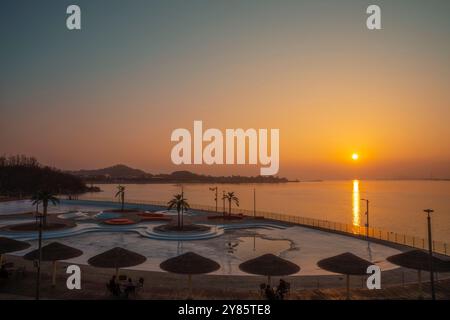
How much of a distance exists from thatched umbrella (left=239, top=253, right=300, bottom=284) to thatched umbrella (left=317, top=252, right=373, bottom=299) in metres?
1.92

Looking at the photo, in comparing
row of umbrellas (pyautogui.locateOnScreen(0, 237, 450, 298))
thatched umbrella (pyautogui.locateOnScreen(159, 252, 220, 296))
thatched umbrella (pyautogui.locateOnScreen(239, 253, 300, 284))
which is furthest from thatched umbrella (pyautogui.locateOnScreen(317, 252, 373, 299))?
thatched umbrella (pyautogui.locateOnScreen(159, 252, 220, 296))

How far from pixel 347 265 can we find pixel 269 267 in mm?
4453

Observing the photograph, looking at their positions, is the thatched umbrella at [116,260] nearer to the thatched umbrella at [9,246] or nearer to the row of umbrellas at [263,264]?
the row of umbrellas at [263,264]

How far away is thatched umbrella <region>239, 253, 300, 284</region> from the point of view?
63.4 ft

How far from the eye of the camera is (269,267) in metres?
19.6

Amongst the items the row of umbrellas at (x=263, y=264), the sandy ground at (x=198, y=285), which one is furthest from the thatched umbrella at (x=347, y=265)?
the sandy ground at (x=198, y=285)

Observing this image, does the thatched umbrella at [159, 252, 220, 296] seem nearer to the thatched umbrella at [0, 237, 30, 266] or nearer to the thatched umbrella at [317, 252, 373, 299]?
the thatched umbrella at [317, 252, 373, 299]

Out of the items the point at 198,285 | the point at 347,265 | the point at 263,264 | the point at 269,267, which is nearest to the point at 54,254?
the point at 198,285

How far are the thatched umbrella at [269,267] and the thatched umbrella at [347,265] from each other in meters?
1.92

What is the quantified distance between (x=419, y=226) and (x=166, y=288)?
81.2 meters

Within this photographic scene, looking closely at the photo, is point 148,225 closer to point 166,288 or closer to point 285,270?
point 166,288

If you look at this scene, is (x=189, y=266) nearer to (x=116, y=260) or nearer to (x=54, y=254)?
(x=116, y=260)

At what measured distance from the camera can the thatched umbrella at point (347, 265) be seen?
1926cm
